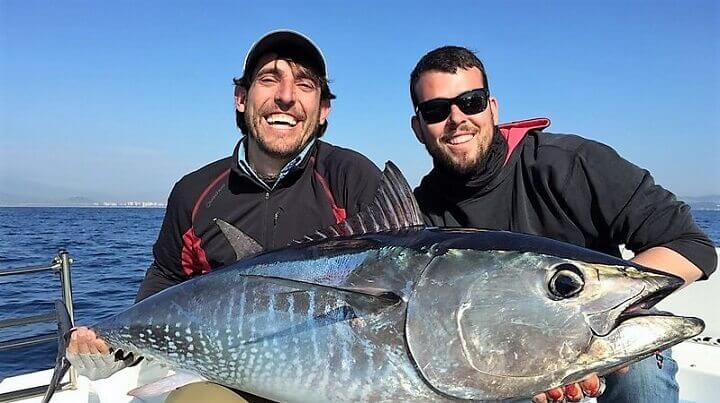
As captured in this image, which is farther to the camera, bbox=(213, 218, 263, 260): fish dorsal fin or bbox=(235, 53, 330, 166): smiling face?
bbox=(235, 53, 330, 166): smiling face

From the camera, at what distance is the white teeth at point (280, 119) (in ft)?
11.6

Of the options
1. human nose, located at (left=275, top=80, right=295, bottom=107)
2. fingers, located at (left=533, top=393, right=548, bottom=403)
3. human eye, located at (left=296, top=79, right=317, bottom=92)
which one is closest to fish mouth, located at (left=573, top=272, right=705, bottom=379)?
fingers, located at (left=533, top=393, right=548, bottom=403)

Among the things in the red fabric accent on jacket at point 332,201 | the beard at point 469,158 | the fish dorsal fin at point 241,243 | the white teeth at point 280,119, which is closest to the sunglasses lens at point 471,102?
the beard at point 469,158

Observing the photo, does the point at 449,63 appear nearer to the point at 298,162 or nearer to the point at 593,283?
the point at 298,162

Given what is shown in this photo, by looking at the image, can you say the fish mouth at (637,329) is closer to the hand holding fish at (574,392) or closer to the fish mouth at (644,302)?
the fish mouth at (644,302)

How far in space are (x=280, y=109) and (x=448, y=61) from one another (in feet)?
3.43

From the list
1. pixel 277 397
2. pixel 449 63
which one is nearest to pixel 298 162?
pixel 449 63

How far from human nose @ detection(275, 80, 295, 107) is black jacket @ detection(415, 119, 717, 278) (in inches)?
38.0

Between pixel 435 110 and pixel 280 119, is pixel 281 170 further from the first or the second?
pixel 435 110

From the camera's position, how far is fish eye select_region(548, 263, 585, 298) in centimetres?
177

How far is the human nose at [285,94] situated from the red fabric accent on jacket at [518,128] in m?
1.27

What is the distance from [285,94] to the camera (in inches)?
139

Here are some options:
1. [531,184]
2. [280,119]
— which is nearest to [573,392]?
[531,184]

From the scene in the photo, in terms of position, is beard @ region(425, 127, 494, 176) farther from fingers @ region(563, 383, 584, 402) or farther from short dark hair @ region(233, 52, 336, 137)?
fingers @ region(563, 383, 584, 402)
